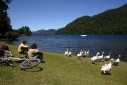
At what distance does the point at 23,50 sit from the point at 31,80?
865cm

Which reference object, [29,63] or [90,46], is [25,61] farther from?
[90,46]

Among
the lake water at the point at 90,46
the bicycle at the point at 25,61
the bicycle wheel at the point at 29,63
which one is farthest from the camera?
the lake water at the point at 90,46

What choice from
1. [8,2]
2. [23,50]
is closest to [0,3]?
[8,2]

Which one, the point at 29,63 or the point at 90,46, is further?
the point at 90,46

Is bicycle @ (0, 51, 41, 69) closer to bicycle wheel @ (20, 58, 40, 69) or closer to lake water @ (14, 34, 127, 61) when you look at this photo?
bicycle wheel @ (20, 58, 40, 69)

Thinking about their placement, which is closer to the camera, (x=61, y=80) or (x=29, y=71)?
(x=61, y=80)

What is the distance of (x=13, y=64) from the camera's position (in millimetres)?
13125

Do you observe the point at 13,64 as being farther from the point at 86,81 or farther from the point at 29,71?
the point at 86,81

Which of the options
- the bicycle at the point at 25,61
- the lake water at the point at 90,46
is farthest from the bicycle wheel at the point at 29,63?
the lake water at the point at 90,46

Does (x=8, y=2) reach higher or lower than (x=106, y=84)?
higher

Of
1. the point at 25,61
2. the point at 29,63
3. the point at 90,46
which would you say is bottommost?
the point at 90,46

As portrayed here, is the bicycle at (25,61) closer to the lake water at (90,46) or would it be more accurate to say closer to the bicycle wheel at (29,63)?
the bicycle wheel at (29,63)

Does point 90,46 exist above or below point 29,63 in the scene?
below

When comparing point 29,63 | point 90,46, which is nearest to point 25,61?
point 29,63
